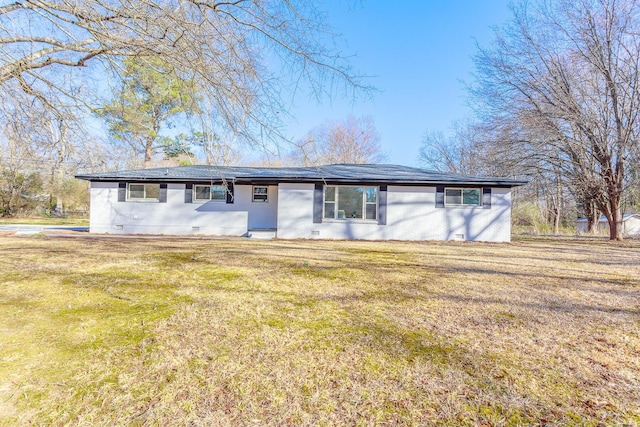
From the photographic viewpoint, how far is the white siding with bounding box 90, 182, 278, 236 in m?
11.9

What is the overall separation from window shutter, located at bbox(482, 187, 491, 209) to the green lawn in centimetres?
739

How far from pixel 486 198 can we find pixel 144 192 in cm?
1399

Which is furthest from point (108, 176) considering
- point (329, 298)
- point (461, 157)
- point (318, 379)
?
point (461, 157)

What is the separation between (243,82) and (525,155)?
14.4 metres

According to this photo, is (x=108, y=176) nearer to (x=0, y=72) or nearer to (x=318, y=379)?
(x=0, y=72)

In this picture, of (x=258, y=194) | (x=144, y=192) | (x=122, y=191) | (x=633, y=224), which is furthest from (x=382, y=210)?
(x=633, y=224)

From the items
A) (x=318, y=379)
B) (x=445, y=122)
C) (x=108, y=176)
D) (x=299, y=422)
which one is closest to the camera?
(x=299, y=422)

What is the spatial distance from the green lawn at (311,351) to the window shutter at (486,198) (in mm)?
7391

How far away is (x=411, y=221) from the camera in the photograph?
1148 cm

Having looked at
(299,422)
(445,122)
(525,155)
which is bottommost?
(299,422)

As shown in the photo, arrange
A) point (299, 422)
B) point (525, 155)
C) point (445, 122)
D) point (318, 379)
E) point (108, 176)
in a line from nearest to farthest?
point (299, 422) < point (318, 379) < point (108, 176) < point (525, 155) < point (445, 122)

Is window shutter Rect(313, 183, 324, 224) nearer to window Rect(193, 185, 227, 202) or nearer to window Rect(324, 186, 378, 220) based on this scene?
window Rect(324, 186, 378, 220)

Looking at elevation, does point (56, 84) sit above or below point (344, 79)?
above

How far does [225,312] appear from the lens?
2947 mm
